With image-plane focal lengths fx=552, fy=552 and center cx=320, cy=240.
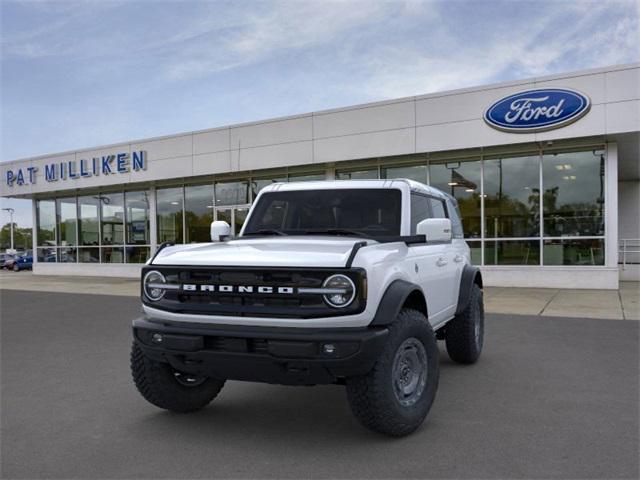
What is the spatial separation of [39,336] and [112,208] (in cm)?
1583

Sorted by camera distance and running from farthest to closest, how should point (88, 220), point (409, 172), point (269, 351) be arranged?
point (88, 220) → point (409, 172) → point (269, 351)

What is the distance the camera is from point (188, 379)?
4383 millimetres

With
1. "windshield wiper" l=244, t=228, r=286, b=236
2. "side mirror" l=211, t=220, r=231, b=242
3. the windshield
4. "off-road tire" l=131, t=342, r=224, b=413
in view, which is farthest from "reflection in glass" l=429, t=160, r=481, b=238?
"off-road tire" l=131, t=342, r=224, b=413

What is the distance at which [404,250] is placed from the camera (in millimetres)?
4176

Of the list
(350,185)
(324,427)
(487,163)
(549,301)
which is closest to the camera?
(324,427)

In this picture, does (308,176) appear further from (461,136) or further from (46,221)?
(46,221)

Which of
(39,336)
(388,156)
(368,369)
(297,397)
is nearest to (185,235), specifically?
(388,156)

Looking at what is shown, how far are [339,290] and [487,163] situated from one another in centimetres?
1292

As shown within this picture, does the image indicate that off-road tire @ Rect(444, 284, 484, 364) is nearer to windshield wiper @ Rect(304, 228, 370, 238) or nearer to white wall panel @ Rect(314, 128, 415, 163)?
windshield wiper @ Rect(304, 228, 370, 238)

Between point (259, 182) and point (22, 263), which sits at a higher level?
point (259, 182)

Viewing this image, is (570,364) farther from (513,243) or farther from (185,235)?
(185,235)

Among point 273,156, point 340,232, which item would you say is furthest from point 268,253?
point 273,156

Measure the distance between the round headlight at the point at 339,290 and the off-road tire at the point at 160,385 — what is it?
1.48 meters

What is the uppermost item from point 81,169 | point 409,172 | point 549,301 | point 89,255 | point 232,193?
point 81,169
